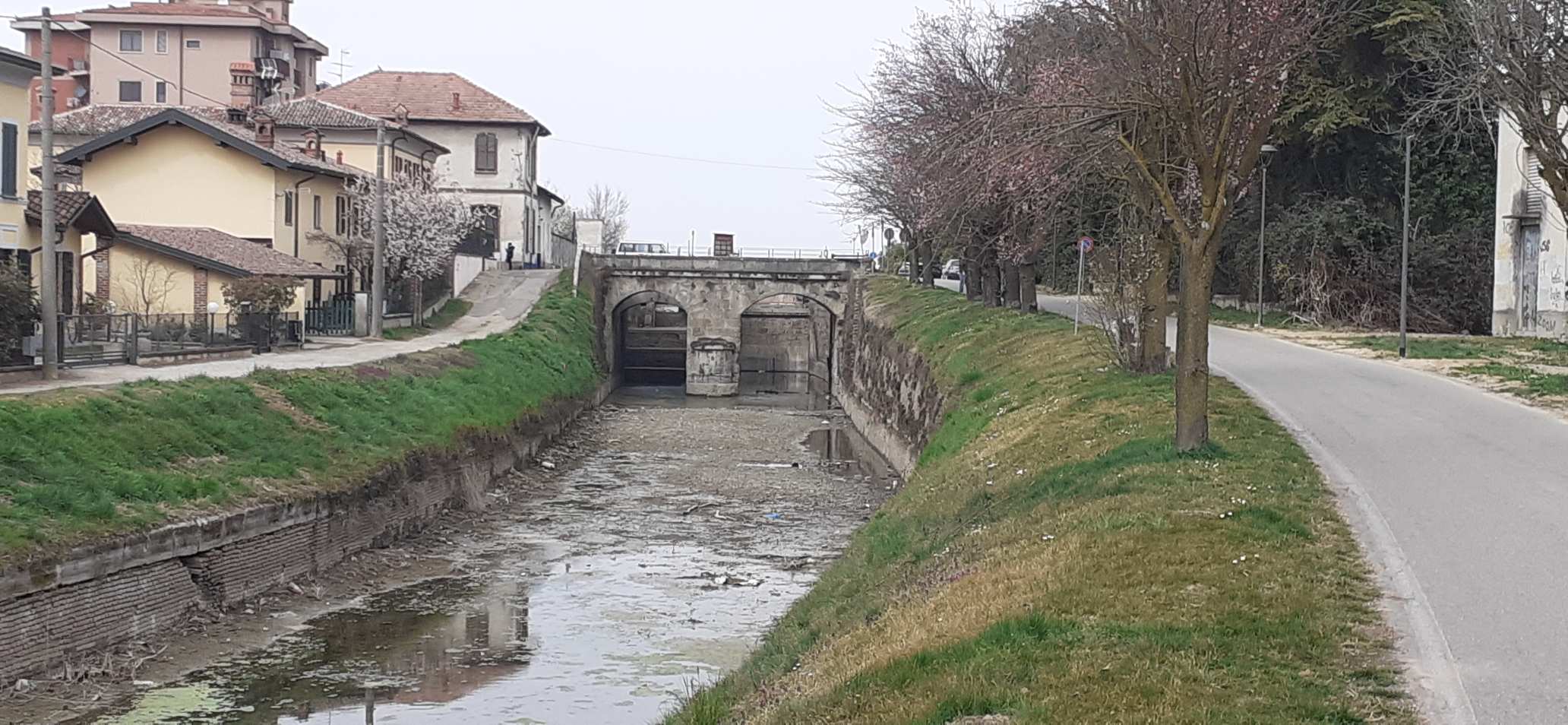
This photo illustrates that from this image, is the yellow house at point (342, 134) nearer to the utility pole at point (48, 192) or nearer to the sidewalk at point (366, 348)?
the sidewalk at point (366, 348)

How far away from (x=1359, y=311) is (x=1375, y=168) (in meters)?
5.80

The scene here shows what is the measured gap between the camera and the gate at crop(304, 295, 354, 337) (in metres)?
45.5

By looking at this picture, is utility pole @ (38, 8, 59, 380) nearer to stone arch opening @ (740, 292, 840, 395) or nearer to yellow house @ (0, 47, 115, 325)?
yellow house @ (0, 47, 115, 325)

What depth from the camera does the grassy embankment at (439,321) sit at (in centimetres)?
4803

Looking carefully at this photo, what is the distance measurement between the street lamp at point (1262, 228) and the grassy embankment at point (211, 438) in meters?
22.2

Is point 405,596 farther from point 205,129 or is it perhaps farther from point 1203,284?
point 205,129

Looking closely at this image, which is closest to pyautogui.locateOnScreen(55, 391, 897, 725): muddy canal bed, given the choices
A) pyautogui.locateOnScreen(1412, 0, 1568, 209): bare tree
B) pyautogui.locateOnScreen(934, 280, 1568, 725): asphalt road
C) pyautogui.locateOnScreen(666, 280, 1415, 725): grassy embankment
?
pyautogui.locateOnScreen(666, 280, 1415, 725): grassy embankment

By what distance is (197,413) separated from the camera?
25203 mm

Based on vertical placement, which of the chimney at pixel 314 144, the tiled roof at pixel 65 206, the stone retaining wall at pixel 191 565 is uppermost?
the chimney at pixel 314 144

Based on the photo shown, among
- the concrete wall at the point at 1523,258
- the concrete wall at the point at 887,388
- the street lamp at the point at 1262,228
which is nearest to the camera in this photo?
the concrete wall at the point at 887,388

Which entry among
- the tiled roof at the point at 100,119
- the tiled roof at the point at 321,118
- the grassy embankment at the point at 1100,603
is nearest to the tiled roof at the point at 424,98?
the tiled roof at the point at 321,118

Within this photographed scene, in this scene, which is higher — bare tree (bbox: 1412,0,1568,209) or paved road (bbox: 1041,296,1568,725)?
bare tree (bbox: 1412,0,1568,209)

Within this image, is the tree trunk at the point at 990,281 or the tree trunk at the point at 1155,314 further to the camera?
the tree trunk at the point at 990,281

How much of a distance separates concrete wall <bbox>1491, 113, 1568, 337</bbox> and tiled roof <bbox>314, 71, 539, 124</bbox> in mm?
49969
